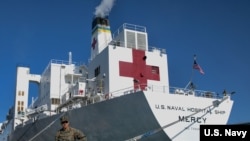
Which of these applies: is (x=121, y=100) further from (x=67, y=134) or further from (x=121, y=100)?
(x=67, y=134)

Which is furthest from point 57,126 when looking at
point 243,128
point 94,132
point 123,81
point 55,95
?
point 243,128

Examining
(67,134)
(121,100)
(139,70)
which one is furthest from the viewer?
(139,70)

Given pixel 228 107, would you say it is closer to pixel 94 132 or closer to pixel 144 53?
pixel 144 53

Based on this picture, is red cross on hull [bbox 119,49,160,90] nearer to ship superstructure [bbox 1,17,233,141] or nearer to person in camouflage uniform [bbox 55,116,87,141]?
ship superstructure [bbox 1,17,233,141]

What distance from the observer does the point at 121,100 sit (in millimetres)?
16547

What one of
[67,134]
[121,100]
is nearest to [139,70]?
[121,100]

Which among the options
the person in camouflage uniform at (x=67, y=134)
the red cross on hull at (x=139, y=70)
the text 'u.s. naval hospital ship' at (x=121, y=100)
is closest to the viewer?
the person in camouflage uniform at (x=67, y=134)

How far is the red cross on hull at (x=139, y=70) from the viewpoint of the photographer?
19.9 metres

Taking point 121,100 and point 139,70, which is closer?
point 121,100

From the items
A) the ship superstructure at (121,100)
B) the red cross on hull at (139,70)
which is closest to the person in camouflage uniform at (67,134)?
the ship superstructure at (121,100)

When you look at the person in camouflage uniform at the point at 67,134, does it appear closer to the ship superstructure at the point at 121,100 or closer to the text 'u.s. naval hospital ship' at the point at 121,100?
the ship superstructure at the point at 121,100

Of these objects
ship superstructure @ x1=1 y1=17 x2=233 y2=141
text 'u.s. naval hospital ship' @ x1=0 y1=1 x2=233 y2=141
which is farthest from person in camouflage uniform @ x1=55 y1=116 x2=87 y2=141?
text 'u.s. naval hospital ship' @ x1=0 y1=1 x2=233 y2=141

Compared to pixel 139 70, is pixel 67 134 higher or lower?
lower

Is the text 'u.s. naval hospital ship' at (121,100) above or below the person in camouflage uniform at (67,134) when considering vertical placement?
above
